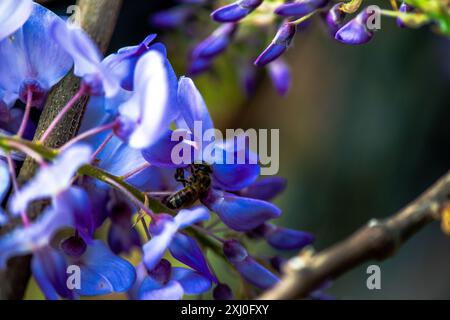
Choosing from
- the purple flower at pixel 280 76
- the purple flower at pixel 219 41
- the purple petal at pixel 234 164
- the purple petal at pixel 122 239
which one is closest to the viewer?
the purple petal at pixel 234 164

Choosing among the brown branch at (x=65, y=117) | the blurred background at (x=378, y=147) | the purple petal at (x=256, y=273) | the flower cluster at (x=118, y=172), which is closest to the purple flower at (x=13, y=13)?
the flower cluster at (x=118, y=172)

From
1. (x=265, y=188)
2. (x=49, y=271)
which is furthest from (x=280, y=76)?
(x=49, y=271)

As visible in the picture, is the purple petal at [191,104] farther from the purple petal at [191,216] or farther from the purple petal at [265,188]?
the purple petal at [265,188]

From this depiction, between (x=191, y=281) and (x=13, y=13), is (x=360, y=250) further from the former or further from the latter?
(x=13, y=13)

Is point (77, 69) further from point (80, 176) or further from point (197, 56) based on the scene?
point (197, 56)
